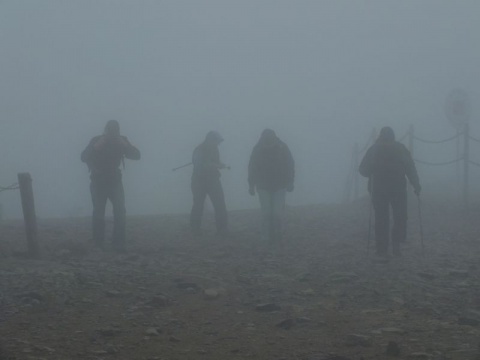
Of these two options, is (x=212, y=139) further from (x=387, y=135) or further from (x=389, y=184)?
(x=389, y=184)

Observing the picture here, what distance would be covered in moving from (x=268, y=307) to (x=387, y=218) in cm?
435

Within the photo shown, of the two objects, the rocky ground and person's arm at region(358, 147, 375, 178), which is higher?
person's arm at region(358, 147, 375, 178)

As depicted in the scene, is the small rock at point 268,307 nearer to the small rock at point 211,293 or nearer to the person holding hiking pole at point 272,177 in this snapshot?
the small rock at point 211,293

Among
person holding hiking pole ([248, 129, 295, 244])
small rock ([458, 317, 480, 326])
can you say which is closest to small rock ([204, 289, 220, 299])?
small rock ([458, 317, 480, 326])

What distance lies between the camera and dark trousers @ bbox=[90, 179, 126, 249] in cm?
1336

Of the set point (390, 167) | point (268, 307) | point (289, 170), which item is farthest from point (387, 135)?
point (268, 307)

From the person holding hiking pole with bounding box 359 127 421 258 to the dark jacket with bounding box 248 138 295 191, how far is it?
2189 millimetres

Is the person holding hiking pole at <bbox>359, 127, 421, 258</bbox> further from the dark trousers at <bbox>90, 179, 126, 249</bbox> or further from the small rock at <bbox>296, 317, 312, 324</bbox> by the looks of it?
the small rock at <bbox>296, 317, 312, 324</bbox>

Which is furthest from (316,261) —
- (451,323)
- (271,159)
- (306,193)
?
(306,193)

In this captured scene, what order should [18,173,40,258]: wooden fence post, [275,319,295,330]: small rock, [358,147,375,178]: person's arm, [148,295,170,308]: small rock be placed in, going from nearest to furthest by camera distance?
[275,319,295,330]: small rock < [148,295,170,308]: small rock < [18,173,40,258]: wooden fence post < [358,147,375,178]: person's arm

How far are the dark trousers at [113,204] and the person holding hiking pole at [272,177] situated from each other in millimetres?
2568

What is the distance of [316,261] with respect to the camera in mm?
12562

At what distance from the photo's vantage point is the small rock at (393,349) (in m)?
7.18

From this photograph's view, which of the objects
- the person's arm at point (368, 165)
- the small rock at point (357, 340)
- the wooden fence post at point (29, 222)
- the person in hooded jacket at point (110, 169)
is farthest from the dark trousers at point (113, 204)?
the small rock at point (357, 340)
